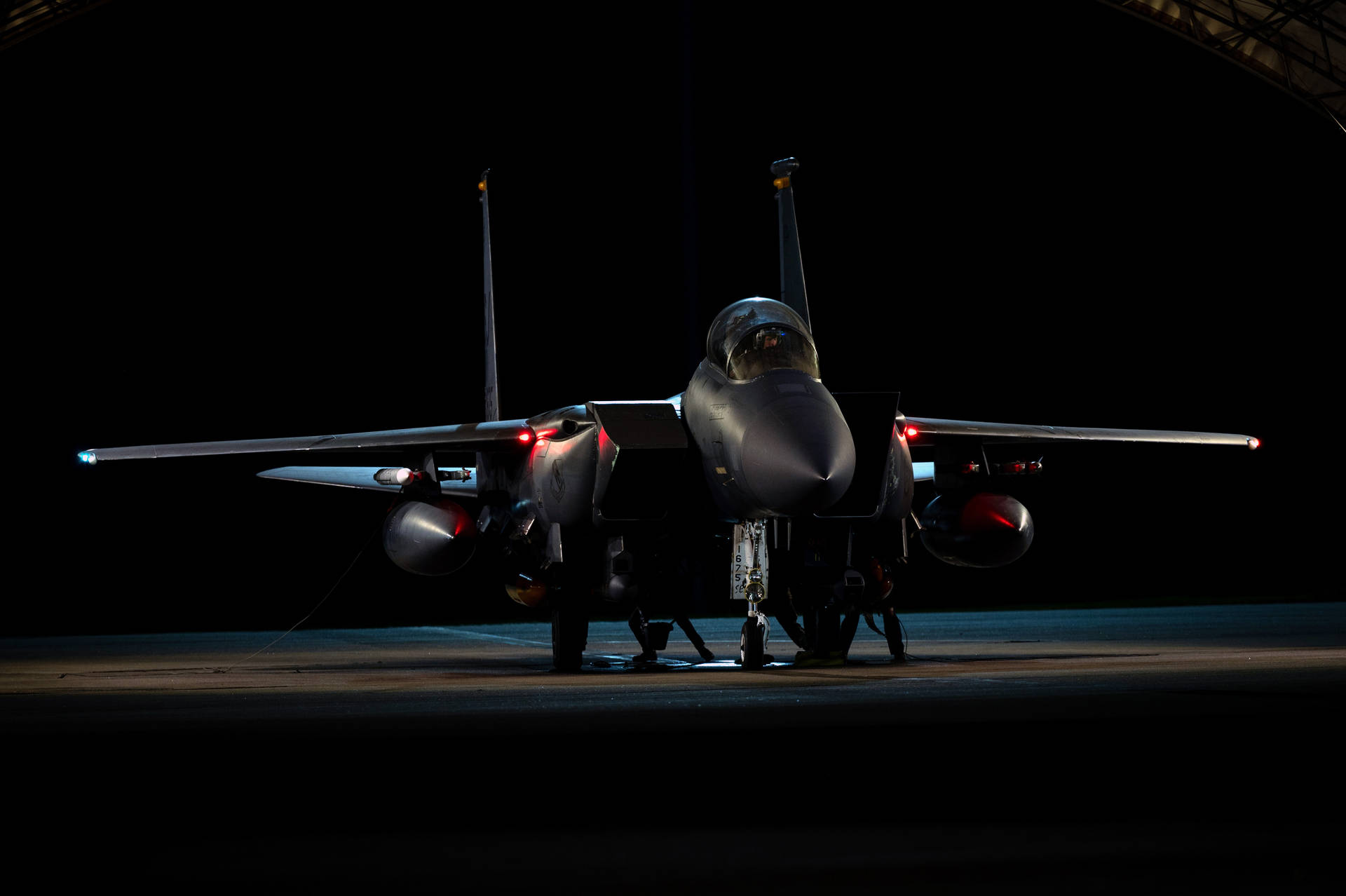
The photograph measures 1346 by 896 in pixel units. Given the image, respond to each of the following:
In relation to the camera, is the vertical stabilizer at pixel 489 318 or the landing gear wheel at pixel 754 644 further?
the vertical stabilizer at pixel 489 318

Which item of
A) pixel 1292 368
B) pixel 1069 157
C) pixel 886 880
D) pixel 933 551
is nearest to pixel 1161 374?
pixel 1292 368

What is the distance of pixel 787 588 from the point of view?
15.0 m

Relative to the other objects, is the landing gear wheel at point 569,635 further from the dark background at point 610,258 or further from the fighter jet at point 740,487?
the dark background at point 610,258

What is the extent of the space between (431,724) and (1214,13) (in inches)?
727

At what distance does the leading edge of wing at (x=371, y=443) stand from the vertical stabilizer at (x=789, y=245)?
3038 mm

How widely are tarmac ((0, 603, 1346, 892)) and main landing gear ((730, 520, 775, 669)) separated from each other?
1127mm

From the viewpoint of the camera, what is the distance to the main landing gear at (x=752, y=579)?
1323 centimetres

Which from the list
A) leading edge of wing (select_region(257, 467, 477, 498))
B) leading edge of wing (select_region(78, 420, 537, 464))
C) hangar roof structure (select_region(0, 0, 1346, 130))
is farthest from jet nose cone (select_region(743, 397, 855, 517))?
hangar roof structure (select_region(0, 0, 1346, 130))

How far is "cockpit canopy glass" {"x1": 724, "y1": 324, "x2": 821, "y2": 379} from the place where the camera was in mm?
12719

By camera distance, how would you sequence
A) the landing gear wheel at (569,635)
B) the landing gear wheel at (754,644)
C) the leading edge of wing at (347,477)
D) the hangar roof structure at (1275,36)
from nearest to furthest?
the landing gear wheel at (754,644) → the landing gear wheel at (569,635) → the leading edge of wing at (347,477) → the hangar roof structure at (1275,36)

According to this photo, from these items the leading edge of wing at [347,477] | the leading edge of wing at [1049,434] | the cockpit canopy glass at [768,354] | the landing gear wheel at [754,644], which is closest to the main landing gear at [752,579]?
the landing gear wheel at [754,644]

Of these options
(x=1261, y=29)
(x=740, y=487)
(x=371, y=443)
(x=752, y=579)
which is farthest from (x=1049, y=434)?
(x=1261, y=29)

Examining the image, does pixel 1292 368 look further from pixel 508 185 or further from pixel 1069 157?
pixel 508 185

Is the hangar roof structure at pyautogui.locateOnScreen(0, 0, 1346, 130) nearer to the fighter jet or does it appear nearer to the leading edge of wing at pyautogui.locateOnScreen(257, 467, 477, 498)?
the leading edge of wing at pyautogui.locateOnScreen(257, 467, 477, 498)
